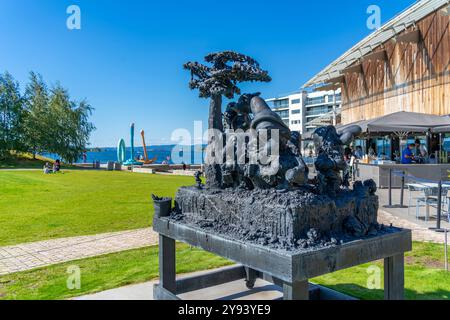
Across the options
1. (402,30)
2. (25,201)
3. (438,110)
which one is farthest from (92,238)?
(402,30)

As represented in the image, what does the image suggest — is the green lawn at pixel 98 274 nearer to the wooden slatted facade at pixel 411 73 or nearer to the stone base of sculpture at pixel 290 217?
the stone base of sculpture at pixel 290 217

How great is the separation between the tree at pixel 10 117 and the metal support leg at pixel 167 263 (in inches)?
1728

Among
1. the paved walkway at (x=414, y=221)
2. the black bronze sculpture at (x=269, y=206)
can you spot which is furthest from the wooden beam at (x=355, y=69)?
the black bronze sculpture at (x=269, y=206)

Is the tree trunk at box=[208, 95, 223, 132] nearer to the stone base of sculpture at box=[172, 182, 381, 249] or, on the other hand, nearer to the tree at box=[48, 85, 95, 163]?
the stone base of sculpture at box=[172, 182, 381, 249]

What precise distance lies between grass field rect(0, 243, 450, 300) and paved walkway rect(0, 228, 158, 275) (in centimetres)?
45

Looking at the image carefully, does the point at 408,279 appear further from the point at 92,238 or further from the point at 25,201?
the point at 25,201

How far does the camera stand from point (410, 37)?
18.3 metres

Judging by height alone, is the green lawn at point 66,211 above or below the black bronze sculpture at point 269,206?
below

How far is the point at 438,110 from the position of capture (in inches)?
668

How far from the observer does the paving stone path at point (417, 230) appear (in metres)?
7.03

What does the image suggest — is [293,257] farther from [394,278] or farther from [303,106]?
[303,106]

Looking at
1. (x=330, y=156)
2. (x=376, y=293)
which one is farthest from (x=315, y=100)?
(x=330, y=156)
